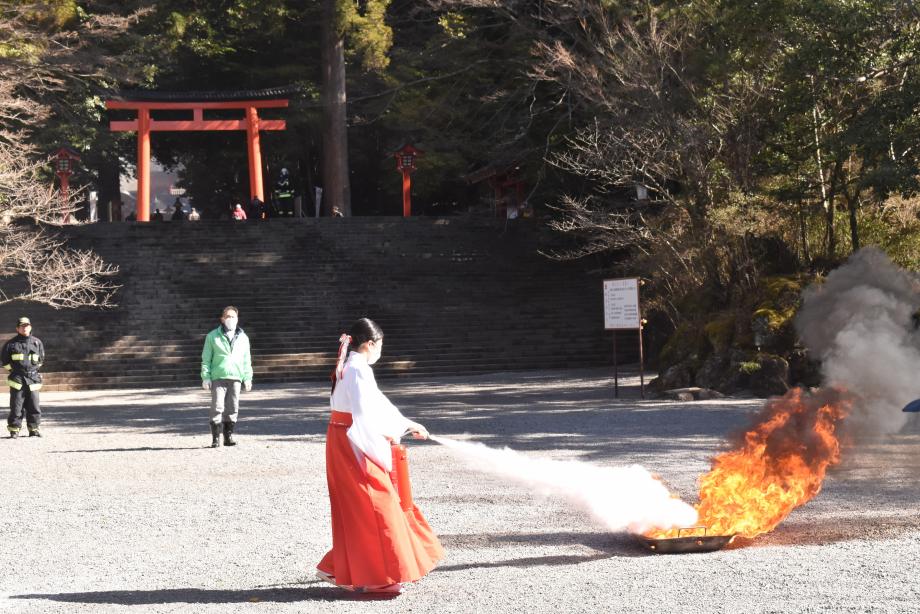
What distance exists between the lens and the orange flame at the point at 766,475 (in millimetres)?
7484

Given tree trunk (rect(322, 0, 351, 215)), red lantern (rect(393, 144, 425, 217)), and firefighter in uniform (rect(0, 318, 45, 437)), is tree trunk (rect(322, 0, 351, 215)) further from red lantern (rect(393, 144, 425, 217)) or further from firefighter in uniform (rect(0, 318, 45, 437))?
firefighter in uniform (rect(0, 318, 45, 437))

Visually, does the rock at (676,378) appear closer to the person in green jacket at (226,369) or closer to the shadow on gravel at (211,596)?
the person in green jacket at (226,369)

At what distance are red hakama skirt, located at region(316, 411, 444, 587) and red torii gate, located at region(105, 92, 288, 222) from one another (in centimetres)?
3172

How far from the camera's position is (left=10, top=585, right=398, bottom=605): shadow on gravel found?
20.9 feet

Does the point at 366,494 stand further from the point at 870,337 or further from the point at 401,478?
the point at 870,337

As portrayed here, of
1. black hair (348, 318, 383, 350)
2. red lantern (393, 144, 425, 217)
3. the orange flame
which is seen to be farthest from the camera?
red lantern (393, 144, 425, 217)

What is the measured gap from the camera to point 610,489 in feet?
24.1

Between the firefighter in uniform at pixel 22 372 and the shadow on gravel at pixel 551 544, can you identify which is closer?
the shadow on gravel at pixel 551 544

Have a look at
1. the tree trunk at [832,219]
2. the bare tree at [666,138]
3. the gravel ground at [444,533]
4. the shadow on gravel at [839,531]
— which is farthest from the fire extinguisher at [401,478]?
the tree trunk at [832,219]

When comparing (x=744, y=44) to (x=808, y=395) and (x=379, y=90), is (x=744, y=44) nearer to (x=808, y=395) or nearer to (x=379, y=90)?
(x=808, y=395)

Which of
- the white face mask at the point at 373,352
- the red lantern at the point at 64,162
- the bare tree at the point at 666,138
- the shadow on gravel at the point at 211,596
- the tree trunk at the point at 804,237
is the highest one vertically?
the red lantern at the point at 64,162

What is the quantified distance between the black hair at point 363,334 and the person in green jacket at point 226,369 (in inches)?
280

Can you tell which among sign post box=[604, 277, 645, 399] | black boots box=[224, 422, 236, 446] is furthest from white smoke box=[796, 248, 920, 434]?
black boots box=[224, 422, 236, 446]

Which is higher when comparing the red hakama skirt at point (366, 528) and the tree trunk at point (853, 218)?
the tree trunk at point (853, 218)
